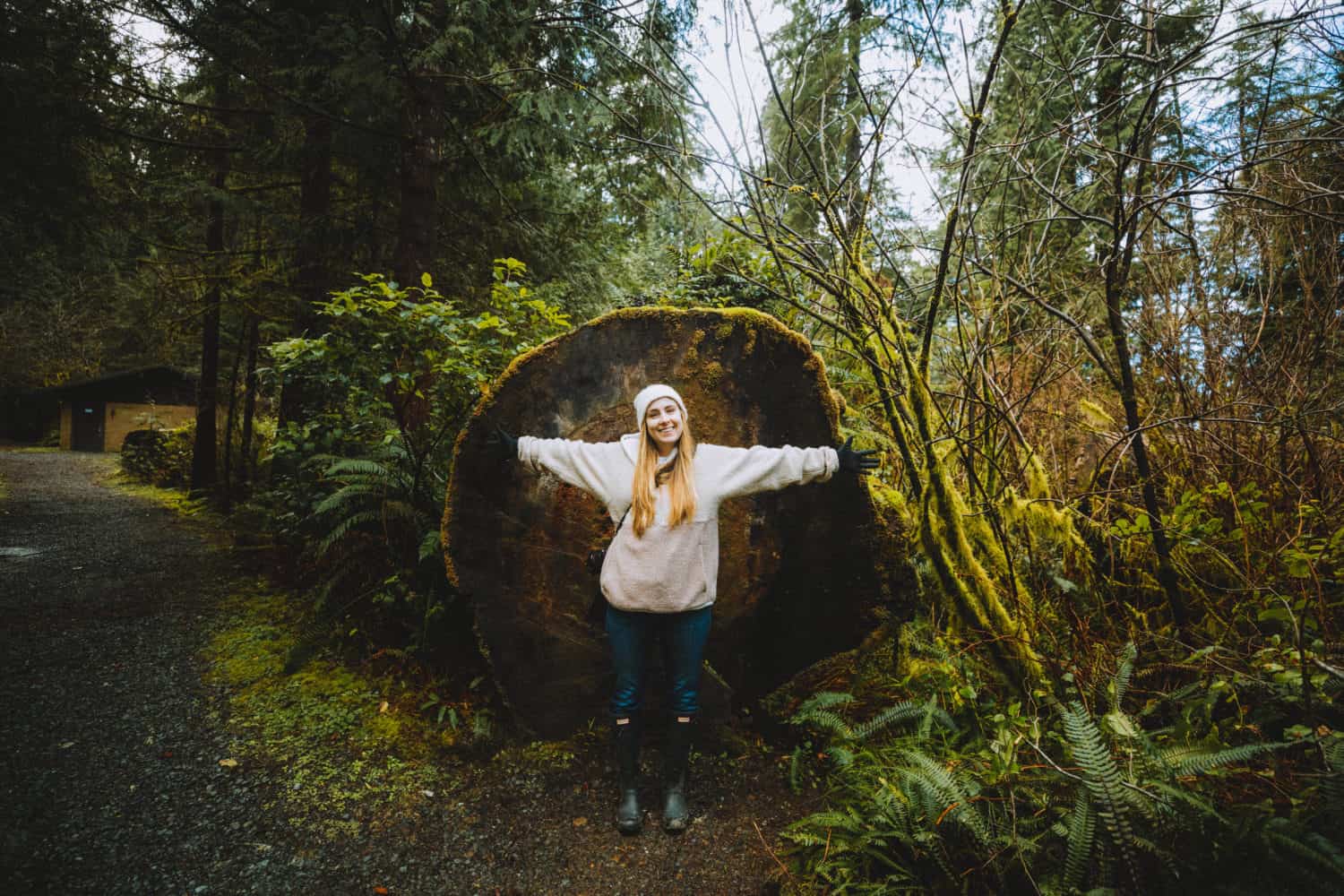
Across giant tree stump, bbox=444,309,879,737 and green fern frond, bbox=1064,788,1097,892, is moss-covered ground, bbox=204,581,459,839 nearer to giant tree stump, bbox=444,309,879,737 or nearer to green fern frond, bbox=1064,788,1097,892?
giant tree stump, bbox=444,309,879,737

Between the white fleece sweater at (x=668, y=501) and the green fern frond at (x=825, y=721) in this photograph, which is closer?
the white fleece sweater at (x=668, y=501)

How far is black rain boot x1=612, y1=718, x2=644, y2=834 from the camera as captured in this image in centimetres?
255

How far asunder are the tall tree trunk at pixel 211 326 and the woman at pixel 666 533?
6861mm

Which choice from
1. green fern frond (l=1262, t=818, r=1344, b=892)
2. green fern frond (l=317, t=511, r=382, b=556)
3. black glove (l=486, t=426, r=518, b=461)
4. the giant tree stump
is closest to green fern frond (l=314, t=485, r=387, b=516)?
green fern frond (l=317, t=511, r=382, b=556)

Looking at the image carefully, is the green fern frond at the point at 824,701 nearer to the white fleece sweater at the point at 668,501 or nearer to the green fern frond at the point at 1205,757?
the white fleece sweater at the point at 668,501

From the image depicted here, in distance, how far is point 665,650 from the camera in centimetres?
264

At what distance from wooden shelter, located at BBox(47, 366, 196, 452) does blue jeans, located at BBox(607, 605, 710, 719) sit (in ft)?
91.9

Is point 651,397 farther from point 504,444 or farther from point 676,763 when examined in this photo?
point 676,763

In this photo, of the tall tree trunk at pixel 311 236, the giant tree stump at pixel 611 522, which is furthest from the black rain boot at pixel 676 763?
the tall tree trunk at pixel 311 236

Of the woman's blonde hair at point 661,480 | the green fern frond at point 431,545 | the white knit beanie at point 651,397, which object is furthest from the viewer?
the green fern frond at point 431,545

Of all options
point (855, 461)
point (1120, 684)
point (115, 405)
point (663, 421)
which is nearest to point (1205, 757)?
point (1120, 684)

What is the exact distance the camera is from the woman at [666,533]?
2447 mm

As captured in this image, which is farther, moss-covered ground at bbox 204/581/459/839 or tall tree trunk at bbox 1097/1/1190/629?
moss-covered ground at bbox 204/581/459/839

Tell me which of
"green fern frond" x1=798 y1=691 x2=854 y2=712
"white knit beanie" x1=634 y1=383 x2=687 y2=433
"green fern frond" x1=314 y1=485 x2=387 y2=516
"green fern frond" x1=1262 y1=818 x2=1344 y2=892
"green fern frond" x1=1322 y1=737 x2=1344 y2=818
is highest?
"white knit beanie" x1=634 y1=383 x2=687 y2=433
